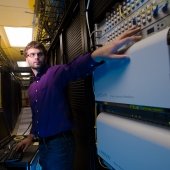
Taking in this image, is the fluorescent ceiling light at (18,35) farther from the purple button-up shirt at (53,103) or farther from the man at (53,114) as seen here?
the purple button-up shirt at (53,103)

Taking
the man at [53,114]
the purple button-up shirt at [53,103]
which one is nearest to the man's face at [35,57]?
the man at [53,114]

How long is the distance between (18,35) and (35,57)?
345cm

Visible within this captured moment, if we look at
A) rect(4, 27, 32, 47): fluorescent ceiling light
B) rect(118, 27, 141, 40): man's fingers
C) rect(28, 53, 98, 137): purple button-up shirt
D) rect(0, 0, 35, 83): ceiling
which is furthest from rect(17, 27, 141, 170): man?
rect(4, 27, 32, 47): fluorescent ceiling light

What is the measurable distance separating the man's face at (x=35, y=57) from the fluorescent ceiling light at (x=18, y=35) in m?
2.83

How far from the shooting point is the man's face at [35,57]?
1579 millimetres


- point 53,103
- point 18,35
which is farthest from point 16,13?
point 53,103

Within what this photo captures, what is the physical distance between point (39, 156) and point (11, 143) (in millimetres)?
534

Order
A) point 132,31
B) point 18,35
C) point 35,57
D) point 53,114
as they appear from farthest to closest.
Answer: point 18,35
point 35,57
point 53,114
point 132,31

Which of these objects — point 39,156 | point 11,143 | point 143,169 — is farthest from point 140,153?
point 11,143

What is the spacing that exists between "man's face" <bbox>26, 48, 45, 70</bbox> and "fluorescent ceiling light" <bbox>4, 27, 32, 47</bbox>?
111 inches

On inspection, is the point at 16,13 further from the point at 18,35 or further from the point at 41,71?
the point at 41,71

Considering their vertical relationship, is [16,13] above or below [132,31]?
above

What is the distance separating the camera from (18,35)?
4.73 metres

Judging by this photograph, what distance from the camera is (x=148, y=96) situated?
2.26 feet
